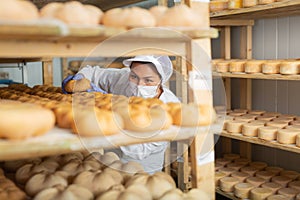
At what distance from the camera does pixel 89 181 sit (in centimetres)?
132

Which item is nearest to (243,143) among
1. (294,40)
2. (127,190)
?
(294,40)

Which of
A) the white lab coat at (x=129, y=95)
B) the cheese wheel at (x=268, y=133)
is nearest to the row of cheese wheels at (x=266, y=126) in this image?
the cheese wheel at (x=268, y=133)

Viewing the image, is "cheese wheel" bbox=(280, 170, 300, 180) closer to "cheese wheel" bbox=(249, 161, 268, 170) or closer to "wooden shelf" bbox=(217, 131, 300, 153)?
"cheese wheel" bbox=(249, 161, 268, 170)

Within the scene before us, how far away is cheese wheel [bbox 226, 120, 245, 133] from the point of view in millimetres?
2771

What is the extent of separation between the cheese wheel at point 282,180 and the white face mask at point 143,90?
1068 mm

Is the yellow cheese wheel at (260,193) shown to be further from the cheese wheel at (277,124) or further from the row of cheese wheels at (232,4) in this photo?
the row of cheese wheels at (232,4)

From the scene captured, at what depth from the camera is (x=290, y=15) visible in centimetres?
299

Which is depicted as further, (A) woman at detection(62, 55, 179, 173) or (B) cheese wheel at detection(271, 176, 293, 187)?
(B) cheese wheel at detection(271, 176, 293, 187)

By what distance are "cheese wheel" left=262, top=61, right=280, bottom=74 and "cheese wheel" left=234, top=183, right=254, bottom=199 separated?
793mm

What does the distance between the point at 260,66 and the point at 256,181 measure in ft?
2.64

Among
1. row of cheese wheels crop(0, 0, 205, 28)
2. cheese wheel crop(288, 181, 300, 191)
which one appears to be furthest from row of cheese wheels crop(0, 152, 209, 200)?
cheese wheel crop(288, 181, 300, 191)

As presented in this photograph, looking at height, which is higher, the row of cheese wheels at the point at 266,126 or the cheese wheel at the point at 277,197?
the row of cheese wheels at the point at 266,126

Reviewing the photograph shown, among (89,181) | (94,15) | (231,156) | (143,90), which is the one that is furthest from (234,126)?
(94,15)

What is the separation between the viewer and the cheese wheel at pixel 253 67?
263 centimetres
